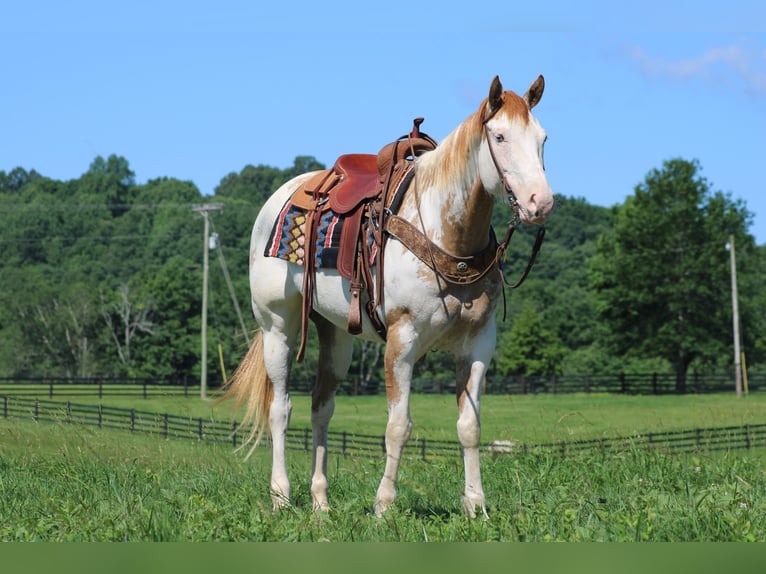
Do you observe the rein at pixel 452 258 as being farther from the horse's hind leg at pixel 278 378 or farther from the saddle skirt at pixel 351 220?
the horse's hind leg at pixel 278 378

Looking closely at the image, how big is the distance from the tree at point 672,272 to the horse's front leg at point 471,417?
56320mm

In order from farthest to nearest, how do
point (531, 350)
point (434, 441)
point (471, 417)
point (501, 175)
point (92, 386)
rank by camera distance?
point (531, 350)
point (92, 386)
point (434, 441)
point (471, 417)
point (501, 175)

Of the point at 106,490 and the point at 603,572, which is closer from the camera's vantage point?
the point at 603,572

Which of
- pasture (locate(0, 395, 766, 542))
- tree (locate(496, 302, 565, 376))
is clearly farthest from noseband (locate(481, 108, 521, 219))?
tree (locate(496, 302, 565, 376))

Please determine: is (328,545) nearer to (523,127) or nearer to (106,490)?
(523,127)

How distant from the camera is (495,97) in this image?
20.9 feet

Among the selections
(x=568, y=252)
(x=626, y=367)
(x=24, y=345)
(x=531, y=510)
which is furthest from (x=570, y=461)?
(x=568, y=252)

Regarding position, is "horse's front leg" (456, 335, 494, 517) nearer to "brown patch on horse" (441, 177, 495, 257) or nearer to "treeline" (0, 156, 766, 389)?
"brown patch on horse" (441, 177, 495, 257)

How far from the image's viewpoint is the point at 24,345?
3118 inches

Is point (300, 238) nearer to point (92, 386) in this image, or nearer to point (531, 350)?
point (92, 386)

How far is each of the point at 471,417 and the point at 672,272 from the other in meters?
58.2

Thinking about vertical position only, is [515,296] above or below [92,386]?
above

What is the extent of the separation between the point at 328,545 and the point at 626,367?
68.3 m

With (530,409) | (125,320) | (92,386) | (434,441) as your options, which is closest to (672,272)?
(530,409)
